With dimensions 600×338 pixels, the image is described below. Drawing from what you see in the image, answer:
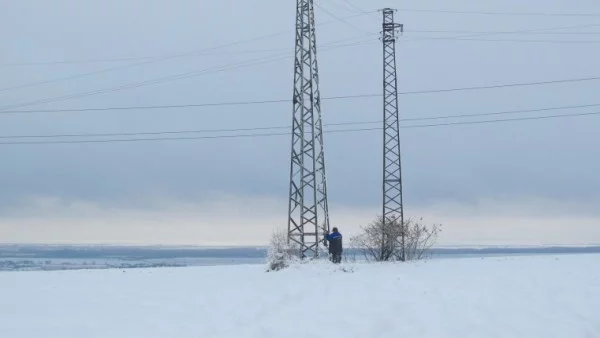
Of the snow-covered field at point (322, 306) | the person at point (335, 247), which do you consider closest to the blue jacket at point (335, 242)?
the person at point (335, 247)

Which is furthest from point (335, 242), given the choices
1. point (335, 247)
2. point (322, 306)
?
point (322, 306)

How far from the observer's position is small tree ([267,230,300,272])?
102ft

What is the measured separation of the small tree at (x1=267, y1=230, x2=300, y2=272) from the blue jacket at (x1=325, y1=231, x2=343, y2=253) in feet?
4.35

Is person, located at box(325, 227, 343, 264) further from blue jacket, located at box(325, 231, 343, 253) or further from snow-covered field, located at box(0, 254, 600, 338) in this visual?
snow-covered field, located at box(0, 254, 600, 338)

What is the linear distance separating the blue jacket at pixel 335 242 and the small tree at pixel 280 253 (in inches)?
52.2

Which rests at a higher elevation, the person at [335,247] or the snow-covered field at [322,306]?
the person at [335,247]

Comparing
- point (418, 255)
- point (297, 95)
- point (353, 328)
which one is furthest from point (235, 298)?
point (418, 255)

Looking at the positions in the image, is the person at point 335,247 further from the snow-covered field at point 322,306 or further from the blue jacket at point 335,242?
the snow-covered field at point 322,306

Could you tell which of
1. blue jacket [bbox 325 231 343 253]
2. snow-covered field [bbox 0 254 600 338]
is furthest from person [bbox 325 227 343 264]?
snow-covered field [bbox 0 254 600 338]

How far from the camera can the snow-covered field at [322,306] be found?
1500cm

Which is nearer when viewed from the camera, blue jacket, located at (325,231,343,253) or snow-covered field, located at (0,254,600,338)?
snow-covered field, located at (0,254,600,338)

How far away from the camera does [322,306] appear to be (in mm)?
17203

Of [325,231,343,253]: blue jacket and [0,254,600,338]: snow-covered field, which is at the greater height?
[325,231,343,253]: blue jacket

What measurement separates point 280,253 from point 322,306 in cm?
1427
